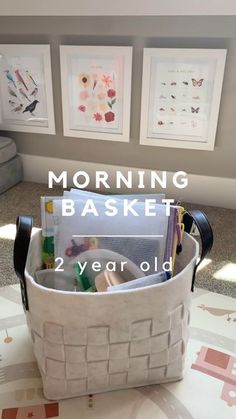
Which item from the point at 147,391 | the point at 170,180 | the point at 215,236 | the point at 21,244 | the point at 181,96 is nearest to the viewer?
the point at 21,244

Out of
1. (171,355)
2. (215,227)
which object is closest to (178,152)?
(215,227)

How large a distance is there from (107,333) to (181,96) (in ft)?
3.61

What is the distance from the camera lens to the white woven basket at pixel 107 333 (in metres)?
0.61

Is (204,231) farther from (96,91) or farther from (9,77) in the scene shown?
(9,77)

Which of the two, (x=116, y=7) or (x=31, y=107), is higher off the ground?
(x=116, y=7)

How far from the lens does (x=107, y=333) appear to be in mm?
636

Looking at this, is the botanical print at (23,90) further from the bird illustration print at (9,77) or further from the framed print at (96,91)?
the framed print at (96,91)

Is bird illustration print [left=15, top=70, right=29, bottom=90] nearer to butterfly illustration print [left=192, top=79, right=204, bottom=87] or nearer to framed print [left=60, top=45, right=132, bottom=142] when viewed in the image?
framed print [left=60, top=45, right=132, bottom=142]

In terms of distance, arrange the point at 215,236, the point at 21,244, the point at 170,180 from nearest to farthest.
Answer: the point at 21,244 → the point at 215,236 → the point at 170,180

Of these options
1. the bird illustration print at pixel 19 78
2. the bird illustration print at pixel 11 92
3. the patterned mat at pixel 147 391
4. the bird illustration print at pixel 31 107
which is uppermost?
the bird illustration print at pixel 19 78

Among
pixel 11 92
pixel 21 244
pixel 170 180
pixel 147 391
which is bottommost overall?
pixel 147 391

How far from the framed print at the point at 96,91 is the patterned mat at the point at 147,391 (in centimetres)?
96

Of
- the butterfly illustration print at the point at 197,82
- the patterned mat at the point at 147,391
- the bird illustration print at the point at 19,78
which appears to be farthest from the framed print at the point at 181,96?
the patterned mat at the point at 147,391

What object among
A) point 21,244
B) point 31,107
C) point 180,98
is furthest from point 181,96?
point 21,244
